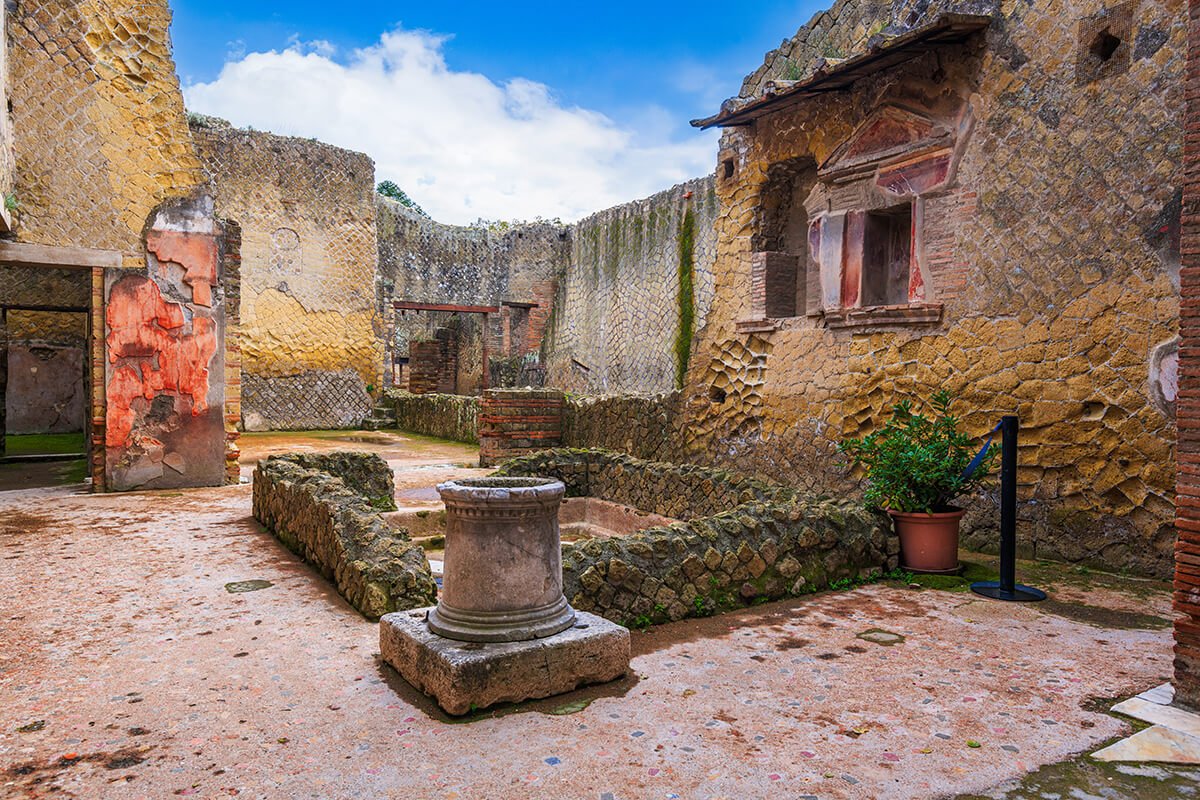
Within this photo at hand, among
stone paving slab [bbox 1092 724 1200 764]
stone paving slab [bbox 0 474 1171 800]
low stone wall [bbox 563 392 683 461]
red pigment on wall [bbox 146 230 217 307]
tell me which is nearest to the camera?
stone paving slab [bbox 0 474 1171 800]

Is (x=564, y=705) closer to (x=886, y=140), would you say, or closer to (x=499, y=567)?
(x=499, y=567)

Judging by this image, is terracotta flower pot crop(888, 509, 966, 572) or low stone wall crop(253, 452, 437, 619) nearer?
low stone wall crop(253, 452, 437, 619)

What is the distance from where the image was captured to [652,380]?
613 inches

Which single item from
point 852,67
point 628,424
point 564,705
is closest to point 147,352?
point 628,424

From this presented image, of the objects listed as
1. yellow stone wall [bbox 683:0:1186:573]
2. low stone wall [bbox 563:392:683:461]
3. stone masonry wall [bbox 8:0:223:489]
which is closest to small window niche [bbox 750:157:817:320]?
yellow stone wall [bbox 683:0:1186:573]

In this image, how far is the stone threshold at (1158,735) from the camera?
241 cm

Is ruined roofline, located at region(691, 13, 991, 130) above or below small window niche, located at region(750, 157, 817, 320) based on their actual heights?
above

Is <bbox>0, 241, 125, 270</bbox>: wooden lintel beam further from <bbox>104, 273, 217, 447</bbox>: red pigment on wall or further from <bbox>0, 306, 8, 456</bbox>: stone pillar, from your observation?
<bbox>0, 306, 8, 456</bbox>: stone pillar

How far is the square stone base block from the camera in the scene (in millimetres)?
2750

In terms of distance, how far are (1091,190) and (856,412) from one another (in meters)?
2.41

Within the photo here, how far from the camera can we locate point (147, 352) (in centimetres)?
780

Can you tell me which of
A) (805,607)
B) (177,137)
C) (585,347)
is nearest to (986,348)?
(805,607)

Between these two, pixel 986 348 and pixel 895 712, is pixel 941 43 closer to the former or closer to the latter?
pixel 986 348

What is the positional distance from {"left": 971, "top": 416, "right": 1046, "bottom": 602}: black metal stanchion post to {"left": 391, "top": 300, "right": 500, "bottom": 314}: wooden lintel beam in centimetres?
1620
